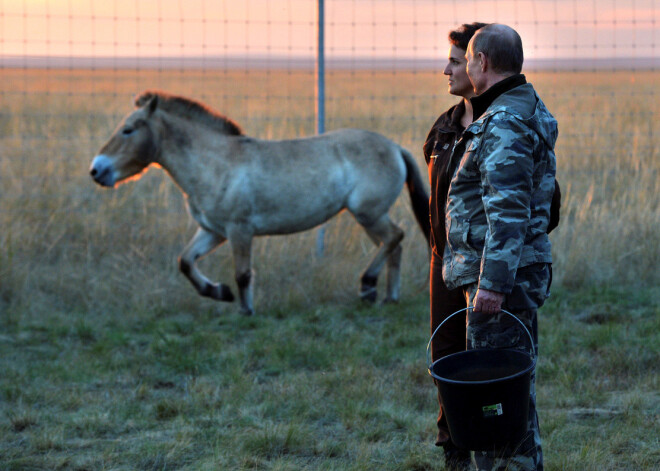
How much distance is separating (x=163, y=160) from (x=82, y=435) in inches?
126

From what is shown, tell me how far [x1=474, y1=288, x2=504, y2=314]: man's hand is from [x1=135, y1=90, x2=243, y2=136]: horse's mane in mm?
4804

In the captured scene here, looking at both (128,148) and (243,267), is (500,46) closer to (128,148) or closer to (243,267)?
(243,267)

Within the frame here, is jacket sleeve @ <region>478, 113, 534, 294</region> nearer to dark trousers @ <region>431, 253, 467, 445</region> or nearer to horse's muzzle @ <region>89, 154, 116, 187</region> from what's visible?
dark trousers @ <region>431, 253, 467, 445</region>

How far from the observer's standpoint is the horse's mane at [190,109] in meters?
7.34

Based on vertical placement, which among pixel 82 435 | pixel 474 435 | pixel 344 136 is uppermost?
pixel 344 136

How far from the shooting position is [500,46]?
10.4 feet

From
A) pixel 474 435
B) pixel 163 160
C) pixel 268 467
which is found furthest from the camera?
pixel 163 160

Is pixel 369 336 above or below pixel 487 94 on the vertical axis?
below

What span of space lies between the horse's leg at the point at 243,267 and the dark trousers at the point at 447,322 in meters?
3.53

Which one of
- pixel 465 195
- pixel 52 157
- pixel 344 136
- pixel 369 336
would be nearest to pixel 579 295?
pixel 369 336

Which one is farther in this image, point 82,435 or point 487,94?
point 82,435

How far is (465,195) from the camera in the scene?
3285 millimetres

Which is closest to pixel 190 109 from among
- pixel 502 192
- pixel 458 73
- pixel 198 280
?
pixel 198 280

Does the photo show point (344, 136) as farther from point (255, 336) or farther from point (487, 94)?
point (487, 94)
